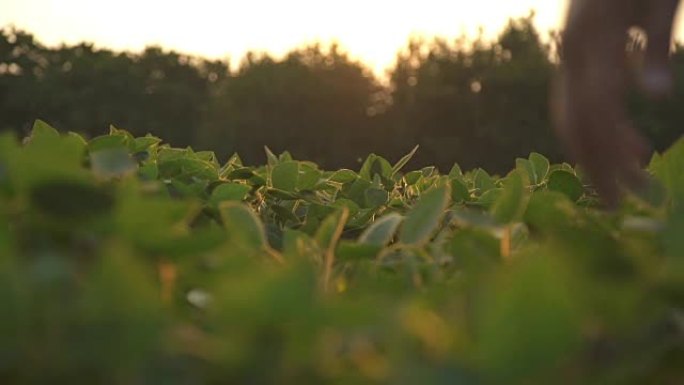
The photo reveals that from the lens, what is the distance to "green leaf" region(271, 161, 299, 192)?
222cm

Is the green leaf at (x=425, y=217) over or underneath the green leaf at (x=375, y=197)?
underneath

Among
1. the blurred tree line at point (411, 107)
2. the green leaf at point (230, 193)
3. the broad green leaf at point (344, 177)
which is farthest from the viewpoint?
the blurred tree line at point (411, 107)

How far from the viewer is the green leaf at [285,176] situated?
7.27 ft

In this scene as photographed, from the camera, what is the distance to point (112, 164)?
40.5 inches

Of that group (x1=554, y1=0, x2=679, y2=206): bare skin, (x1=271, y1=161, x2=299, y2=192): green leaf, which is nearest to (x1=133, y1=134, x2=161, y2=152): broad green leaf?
(x1=271, y1=161, x2=299, y2=192): green leaf

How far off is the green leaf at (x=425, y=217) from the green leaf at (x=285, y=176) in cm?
106

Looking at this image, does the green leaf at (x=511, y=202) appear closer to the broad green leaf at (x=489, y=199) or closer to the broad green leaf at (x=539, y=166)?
the broad green leaf at (x=489, y=199)

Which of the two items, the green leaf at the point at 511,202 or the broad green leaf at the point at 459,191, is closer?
the green leaf at the point at 511,202

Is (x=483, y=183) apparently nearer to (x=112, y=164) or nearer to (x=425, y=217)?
(x=425, y=217)

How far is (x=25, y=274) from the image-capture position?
0.64 metres

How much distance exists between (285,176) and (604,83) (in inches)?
49.3

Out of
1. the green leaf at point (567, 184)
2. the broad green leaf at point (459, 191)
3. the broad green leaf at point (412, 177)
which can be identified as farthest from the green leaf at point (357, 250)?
the broad green leaf at point (412, 177)

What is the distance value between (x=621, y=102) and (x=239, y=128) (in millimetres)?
36474

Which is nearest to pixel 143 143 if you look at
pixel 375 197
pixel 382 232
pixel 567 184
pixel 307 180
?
pixel 307 180
